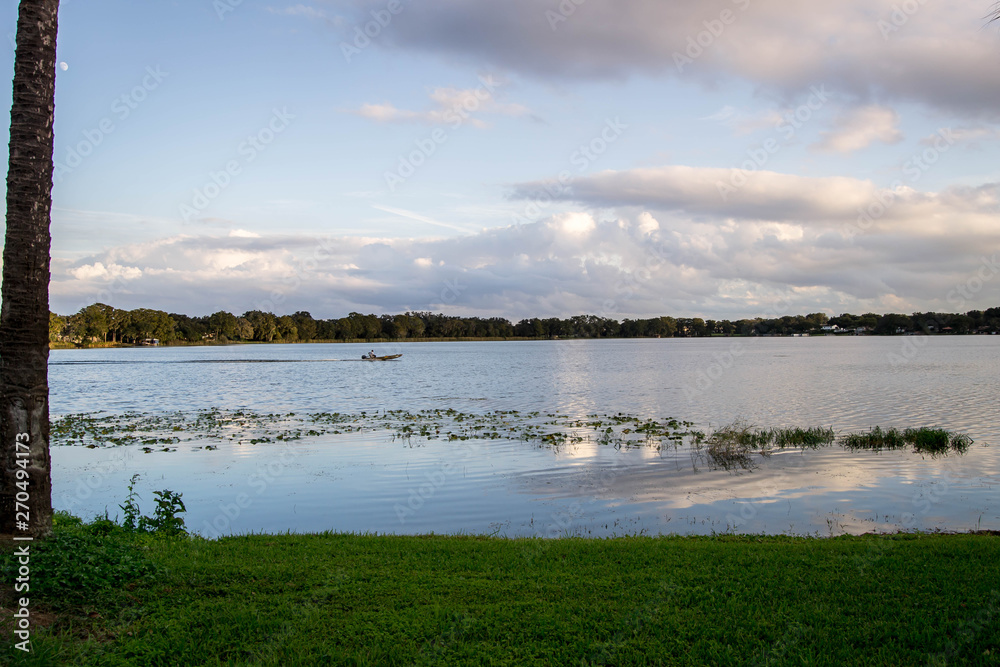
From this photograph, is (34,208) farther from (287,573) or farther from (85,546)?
(287,573)

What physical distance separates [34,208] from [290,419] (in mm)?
22091

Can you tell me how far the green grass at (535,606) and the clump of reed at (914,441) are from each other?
14312 mm

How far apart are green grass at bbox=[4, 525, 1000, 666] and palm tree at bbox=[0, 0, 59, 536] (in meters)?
0.95

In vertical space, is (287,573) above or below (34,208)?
below

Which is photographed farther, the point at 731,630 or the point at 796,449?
the point at 796,449

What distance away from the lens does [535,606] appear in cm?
Result: 668

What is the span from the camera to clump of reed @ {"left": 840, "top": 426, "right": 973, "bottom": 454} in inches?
823

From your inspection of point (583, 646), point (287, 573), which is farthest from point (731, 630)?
point (287, 573)

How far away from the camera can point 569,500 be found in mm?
14508

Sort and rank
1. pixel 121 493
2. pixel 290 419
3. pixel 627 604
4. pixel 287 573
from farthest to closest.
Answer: pixel 290 419 → pixel 121 493 → pixel 287 573 → pixel 627 604

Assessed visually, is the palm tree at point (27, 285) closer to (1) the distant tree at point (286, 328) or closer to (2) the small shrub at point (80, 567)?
(2) the small shrub at point (80, 567)
